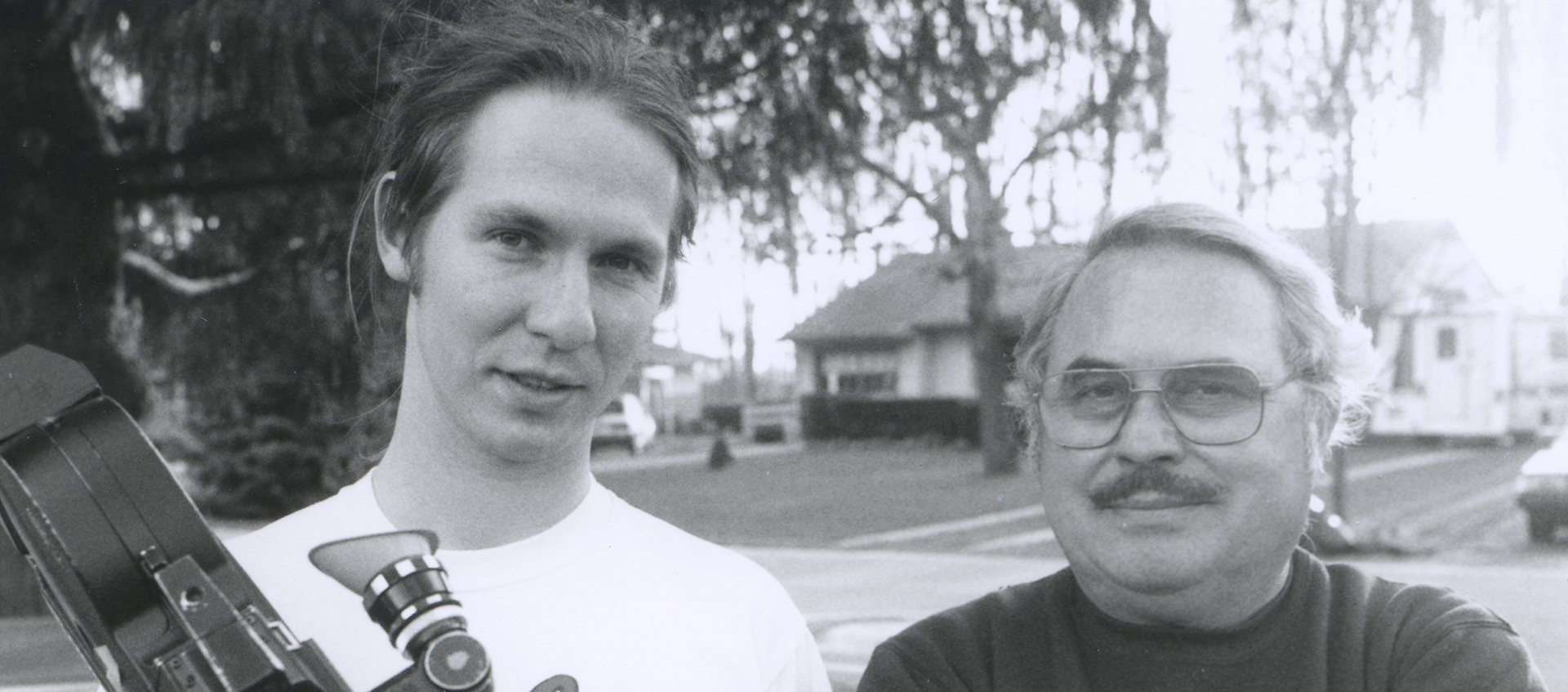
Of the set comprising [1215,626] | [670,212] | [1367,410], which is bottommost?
[1215,626]

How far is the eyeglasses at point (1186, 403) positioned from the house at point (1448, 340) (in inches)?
24.6

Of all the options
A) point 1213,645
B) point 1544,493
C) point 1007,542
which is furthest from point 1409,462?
point 1213,645

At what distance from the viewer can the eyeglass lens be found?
5.02 feet

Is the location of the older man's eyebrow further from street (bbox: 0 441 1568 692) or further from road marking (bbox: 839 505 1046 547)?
road marking (bbox: 839 505 1046 547)

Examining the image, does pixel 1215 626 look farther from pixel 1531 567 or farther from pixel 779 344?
pixel 1531 567

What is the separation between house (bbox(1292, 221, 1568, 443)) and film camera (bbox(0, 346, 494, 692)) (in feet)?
5.66

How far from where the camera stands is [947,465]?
3607 millimetres

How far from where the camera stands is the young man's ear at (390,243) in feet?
4.18

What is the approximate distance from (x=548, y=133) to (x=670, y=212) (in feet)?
0.54

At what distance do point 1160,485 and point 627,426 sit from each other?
2.23 meters

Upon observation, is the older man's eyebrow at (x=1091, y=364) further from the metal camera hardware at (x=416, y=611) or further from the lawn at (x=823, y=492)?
the lawn at (x=823, y=492)

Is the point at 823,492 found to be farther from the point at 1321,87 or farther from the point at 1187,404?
the point at 1187,404

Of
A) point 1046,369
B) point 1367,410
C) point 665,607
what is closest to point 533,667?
point 665,607

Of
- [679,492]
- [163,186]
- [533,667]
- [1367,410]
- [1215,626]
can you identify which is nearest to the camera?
[533,667]
